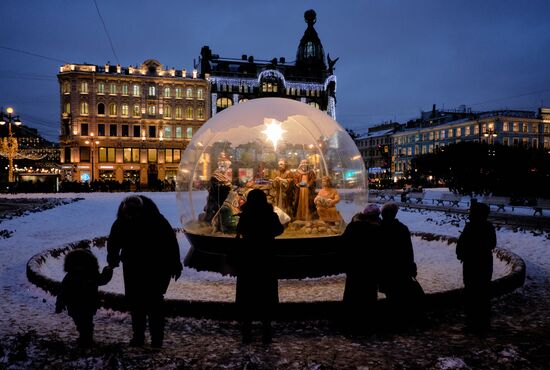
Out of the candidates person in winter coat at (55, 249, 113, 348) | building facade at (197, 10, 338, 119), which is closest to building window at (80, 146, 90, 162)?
building facade at (197, 10, 338, 119)

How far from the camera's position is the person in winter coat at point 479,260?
5.94 metres

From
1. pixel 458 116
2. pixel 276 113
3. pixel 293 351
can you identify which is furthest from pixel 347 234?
pixel 458 116

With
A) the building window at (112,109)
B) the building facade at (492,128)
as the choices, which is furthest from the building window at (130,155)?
the building facade at (492,128)

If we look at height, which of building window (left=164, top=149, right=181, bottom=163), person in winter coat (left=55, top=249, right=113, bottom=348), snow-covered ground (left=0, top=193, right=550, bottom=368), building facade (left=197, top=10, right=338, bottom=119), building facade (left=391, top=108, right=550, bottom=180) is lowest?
snow-covered ground (left=0, top=193, right=550, bottom=368)

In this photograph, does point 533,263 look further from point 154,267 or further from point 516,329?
point 154,267

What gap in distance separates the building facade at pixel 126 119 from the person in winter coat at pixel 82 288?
65216 millimetres

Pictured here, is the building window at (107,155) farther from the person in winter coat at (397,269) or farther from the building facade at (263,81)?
the person in winter coat at (397,269)

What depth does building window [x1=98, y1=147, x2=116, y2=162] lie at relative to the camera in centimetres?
6950

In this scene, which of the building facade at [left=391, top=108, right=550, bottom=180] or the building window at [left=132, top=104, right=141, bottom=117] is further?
the building facade at [left=391, top=108, right=550, bottom=180]

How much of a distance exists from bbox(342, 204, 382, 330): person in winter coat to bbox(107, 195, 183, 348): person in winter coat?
229 centimetres

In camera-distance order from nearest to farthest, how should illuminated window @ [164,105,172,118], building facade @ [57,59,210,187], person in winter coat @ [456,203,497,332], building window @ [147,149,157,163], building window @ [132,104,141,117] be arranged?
1. person in winter coat @ [456,203,497,332]
2. building facade @ [57,59,210,187]
3. building window @ [132,104,141,117]
4. building window @ [147,149,157,163]
5. illuminated window @ [164,105,172,118]

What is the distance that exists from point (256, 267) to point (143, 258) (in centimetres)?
132

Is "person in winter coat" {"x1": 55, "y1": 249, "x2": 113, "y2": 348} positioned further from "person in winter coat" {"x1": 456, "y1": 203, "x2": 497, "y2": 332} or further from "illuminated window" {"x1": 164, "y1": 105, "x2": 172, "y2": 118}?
"illuminated window" {"x1": 164, "y1": 105, "x2": 172, "y2": 118}

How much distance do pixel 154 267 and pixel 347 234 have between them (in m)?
2.47
